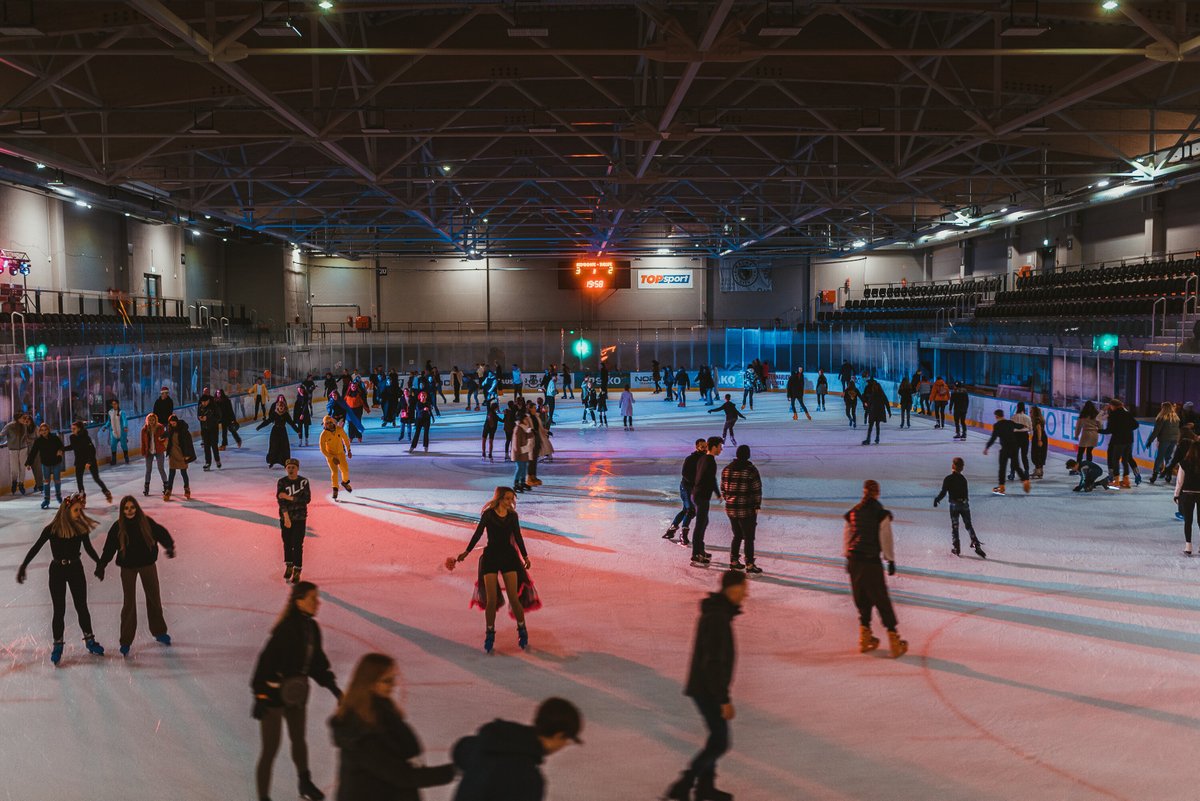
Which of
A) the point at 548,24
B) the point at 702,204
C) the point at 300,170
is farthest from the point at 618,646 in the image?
the point at 702,204

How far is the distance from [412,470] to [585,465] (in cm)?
339

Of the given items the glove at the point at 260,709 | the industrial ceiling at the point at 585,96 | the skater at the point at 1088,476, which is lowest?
the skater at the point at 1088,476

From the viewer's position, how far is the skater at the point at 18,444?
1603 cm

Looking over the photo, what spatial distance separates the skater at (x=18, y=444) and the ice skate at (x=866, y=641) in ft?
44.8

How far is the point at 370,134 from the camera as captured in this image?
18641mm

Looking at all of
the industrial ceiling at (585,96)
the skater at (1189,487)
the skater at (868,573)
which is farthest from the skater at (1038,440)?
the skater at (868,573)

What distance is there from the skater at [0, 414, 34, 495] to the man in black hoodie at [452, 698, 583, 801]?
15012mm

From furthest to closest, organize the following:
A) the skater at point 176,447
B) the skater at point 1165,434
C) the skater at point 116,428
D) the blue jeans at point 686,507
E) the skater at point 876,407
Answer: the skater at point 876,407
the skater at point 116,428
the skater at point 1165,434
the skater at point 176,447
the blue jeans at point 686,507

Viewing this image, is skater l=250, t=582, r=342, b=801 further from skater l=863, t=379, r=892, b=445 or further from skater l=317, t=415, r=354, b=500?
skater l=863, t=379, r=892, b=445

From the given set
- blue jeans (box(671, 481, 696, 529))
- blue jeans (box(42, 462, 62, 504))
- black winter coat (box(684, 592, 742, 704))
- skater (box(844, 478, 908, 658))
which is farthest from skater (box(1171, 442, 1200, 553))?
blue jeans (box(42, 462, 62, 504))

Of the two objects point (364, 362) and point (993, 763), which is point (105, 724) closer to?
point (993, 763)

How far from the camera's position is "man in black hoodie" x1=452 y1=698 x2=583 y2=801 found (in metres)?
3.53

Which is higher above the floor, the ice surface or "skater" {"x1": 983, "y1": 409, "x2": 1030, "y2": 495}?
"skater" {"x1": 983, "y1": 409, "x2": 1030, "y2": 495}

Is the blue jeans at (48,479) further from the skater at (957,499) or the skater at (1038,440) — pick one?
the skater at (1038,440)
